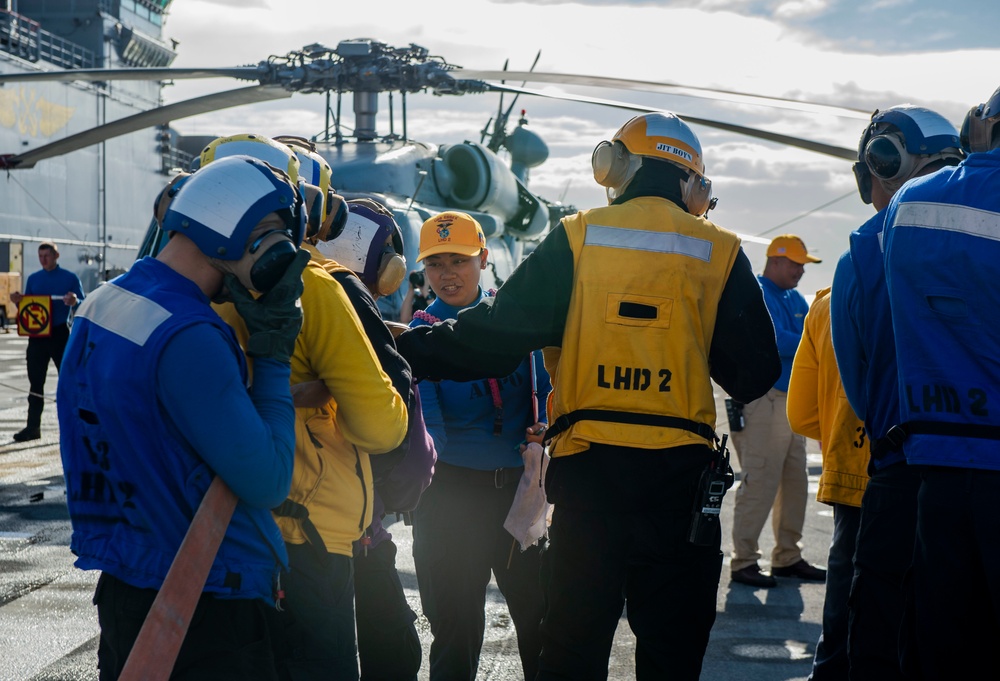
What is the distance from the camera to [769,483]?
5766 mm

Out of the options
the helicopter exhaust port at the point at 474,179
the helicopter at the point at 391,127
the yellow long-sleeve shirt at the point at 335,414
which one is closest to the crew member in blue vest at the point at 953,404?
the yellow long-sleeve shirt at the point at 335,414

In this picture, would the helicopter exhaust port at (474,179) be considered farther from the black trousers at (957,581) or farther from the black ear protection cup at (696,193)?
the black trousers at (957,581)

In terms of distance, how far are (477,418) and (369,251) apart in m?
0.95

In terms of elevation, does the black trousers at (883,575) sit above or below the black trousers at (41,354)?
above

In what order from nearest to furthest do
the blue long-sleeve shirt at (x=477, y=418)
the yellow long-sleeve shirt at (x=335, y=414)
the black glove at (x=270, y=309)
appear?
the black glove at (x=270, y=309), the yellow long-sleeve shirt at (x=335, y=414), the blue long-sleeve shirt at (x=477, y=418)

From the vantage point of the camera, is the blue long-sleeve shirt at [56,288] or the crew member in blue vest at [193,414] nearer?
the crew member in blue vest at [193,414]

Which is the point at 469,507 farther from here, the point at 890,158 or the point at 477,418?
the point at 890,158

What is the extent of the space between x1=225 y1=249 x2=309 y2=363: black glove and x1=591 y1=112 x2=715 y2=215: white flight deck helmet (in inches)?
49.5

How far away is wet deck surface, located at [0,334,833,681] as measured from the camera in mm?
4141

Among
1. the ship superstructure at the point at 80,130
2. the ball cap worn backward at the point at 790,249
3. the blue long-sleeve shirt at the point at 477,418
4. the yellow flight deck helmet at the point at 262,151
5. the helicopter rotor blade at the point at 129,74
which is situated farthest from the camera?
the ship superstructure at the point at 80,130

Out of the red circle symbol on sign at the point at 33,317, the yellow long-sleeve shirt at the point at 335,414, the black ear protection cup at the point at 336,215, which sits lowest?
the red circle symbol on sign at the point at 33,317

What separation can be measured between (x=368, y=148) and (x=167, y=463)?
33.2ft

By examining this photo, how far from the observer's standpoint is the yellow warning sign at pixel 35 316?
9898mm

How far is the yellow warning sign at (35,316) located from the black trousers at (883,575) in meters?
9.20
